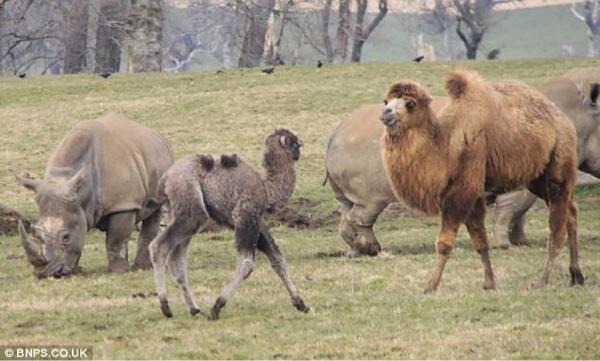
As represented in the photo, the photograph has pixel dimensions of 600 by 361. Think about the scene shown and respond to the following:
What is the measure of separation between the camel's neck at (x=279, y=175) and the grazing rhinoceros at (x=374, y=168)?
5163 mm

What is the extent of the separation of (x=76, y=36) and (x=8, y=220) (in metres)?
28.3

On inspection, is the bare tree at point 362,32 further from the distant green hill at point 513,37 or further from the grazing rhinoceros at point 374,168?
the distant green hill at point 513,37

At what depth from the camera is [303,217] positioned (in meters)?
22.0

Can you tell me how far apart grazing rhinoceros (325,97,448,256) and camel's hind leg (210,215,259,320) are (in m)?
5.69

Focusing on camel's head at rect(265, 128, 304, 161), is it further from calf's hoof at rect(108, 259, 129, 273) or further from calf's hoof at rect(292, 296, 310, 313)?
calf's hoof at rect(108, 259, 129, 273)

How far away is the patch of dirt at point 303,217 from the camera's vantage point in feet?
70.7

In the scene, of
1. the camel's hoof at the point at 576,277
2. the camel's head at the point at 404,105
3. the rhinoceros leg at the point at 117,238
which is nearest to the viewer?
the camel's head at the point at 404,105

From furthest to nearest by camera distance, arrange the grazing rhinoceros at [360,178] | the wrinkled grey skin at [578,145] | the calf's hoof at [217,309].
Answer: the wrinkled grey skin at [578,145] → the grazing rhinoceros at [360,178] → the calf's hoof at [217,309]

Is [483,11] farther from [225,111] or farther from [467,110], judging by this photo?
[467,110]

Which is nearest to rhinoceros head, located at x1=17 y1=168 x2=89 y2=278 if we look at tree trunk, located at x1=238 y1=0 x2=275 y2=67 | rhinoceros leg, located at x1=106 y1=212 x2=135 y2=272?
rhinoceros leg, located at x1=106 y1=212 x2=135 y2=272

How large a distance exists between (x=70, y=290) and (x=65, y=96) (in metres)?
20.6

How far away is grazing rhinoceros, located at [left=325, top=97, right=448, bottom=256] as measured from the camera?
58.6ft

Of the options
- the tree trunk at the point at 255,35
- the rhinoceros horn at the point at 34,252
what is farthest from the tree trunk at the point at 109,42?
the rhinoceros horn at the point at 34,252

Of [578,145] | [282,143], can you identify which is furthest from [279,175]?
[578,145]
